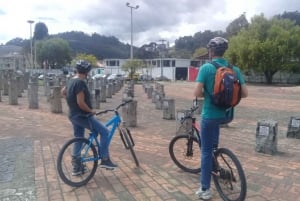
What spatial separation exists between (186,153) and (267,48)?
4264 cm

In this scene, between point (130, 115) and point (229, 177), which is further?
point (130, 115)

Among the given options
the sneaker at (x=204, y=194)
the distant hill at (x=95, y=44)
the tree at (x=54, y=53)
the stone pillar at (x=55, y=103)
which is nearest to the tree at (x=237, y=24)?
the tree at (x=54, y=53)

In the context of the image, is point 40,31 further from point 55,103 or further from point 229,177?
point 229,177

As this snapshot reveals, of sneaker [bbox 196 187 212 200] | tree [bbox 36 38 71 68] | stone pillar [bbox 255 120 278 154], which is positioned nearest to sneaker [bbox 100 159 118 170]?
sneaker [bbox 196 187 212 200]

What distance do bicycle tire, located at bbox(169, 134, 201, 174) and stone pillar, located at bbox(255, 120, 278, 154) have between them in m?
1.88

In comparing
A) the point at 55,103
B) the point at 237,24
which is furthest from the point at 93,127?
the point at 237,24

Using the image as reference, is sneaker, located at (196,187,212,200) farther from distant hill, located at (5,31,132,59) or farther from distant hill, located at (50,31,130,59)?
distant hill, located at (50,31,130,59)

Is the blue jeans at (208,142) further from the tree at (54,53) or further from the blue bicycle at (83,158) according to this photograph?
the tree at (54,53)

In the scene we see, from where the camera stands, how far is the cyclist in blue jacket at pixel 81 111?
4863 millimetres

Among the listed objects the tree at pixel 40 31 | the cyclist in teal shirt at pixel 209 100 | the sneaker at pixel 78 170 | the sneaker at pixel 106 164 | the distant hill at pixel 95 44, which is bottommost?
the sneaker at pixel 78 170

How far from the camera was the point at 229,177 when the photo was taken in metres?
4.45

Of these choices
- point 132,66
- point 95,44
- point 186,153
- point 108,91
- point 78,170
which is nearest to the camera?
point 78,170

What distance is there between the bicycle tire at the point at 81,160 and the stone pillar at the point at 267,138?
3455 mm

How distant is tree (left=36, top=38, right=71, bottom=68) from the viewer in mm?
87375
